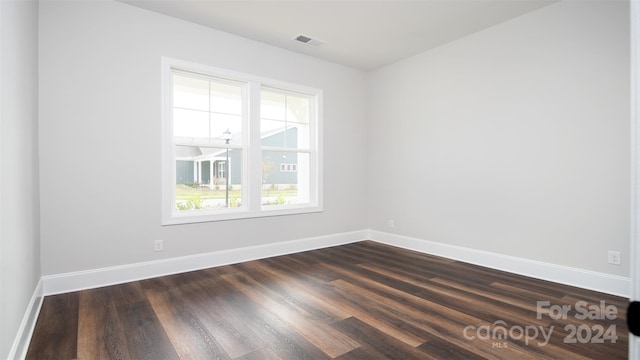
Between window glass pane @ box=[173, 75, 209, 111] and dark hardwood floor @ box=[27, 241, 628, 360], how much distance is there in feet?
6.39

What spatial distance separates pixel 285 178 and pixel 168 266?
192 cm

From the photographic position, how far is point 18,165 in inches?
80.4

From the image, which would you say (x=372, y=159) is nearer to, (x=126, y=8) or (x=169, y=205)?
(x=169, y=205)

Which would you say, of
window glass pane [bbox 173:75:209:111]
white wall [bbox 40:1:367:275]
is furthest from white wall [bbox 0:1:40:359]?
window glass pane [bbox 173:75:209:111]

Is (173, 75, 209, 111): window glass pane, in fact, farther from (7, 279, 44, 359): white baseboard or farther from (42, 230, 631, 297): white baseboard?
(7, 279, 44, 359): white baseboard

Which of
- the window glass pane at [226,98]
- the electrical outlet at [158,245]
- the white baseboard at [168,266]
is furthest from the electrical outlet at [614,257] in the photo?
the electrical outlet at [158,245]

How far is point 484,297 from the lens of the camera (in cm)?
287

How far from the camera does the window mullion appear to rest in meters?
4.20

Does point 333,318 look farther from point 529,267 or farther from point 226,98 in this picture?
point 226,98

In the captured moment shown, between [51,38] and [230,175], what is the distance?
2158 mm

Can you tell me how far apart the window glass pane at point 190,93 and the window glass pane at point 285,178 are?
1.02 metres

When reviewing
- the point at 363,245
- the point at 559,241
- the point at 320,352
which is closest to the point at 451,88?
the point at 559,241

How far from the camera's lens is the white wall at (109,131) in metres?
2.99

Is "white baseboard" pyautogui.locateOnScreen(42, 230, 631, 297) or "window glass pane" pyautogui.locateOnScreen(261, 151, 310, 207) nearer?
"white baseboard" pyautogui.locateOnScreen(42, 230, 631, 297)
